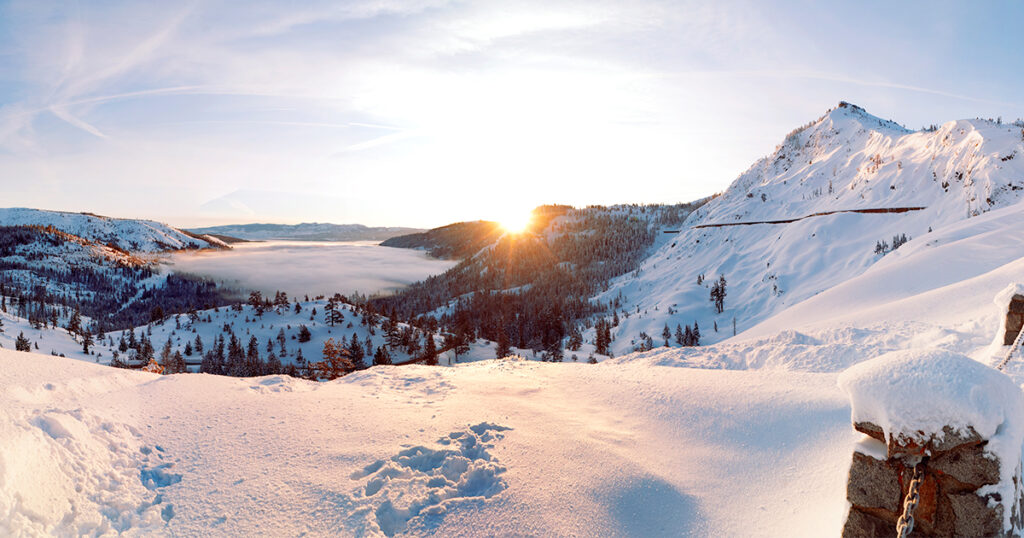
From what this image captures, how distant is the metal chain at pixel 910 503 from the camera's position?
168 inches

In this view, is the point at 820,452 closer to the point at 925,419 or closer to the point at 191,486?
the point at 925,419

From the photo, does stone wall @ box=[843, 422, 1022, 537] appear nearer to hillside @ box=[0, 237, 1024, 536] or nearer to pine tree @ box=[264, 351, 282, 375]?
hillside @ box=[0, 237, 1024, 536]

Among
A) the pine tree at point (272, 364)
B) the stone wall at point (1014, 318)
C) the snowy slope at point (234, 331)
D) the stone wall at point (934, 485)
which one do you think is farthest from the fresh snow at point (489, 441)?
the pine tree at point (272, 364)

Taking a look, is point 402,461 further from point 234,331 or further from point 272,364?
point 234,331

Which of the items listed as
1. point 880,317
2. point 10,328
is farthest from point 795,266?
point 10,328

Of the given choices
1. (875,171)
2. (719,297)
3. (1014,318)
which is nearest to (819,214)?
(875,171)

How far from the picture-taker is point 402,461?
279 inches

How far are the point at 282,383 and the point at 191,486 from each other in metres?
5.77

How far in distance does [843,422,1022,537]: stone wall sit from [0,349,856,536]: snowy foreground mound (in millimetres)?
683

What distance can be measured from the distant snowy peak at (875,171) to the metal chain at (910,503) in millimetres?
81014

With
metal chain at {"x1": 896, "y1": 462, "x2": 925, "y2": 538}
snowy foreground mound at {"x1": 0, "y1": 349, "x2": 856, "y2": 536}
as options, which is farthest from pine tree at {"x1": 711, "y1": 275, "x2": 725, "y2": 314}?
metal chain at {"x1": 896, "y1": 462, "x2": 925, "y2": 538}

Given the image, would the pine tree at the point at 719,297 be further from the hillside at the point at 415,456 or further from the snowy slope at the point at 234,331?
the hillside at the point at 415,456

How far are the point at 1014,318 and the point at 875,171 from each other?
390ft

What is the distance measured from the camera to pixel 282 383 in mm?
11859
